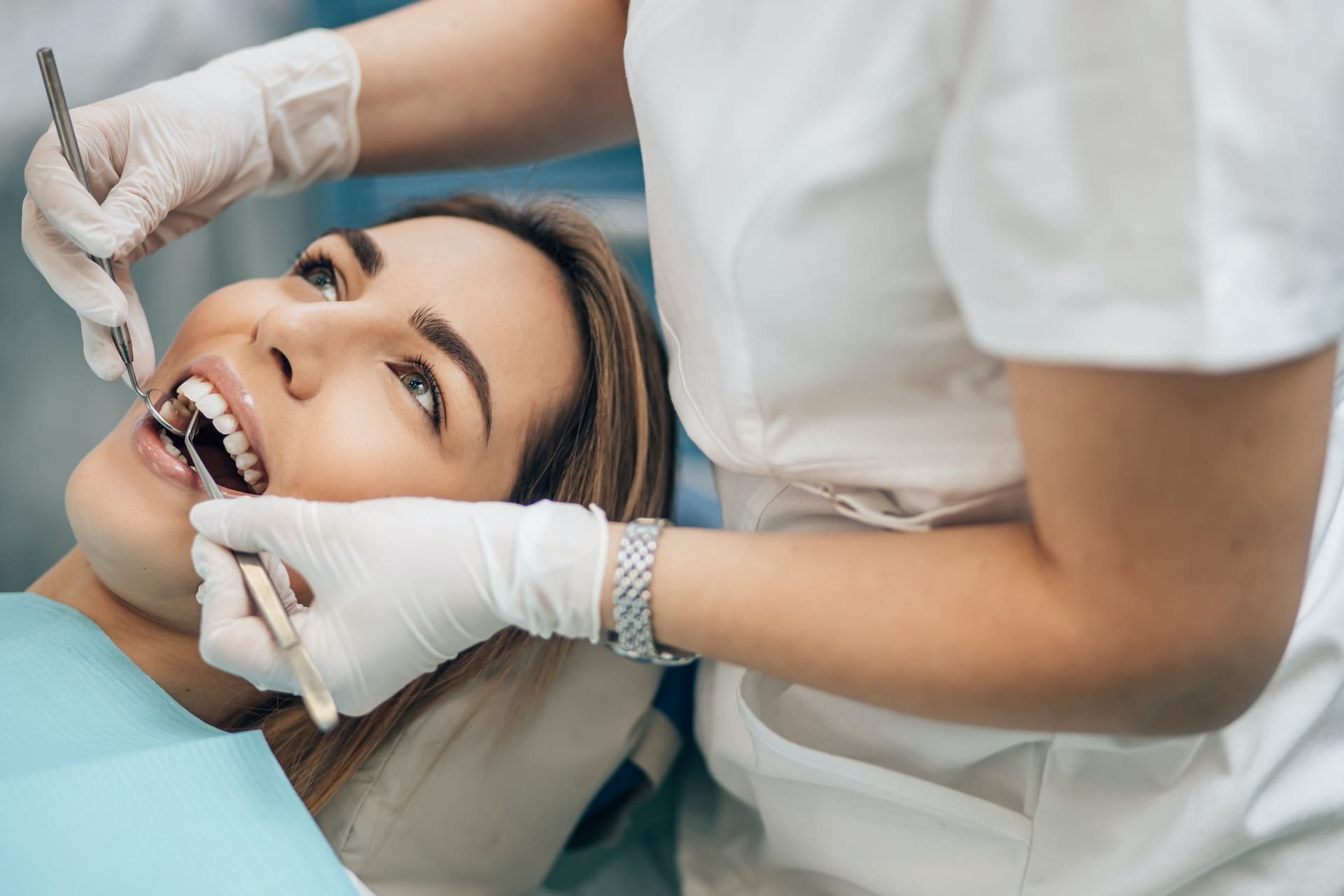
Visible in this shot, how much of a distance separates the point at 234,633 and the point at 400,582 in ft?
0.47

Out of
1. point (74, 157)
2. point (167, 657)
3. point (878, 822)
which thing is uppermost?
point (74, 157)

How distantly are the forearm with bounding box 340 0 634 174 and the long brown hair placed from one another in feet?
0.33

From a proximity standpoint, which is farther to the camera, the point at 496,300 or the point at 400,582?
the point at 496,300

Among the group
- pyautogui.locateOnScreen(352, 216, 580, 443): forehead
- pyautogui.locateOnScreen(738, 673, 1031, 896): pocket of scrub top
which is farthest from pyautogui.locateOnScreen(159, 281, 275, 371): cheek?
pyautogui.locateOnScreen(738, 673, 1031, 896): pocket of scrub top

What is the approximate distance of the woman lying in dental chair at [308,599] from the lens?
32.8 inches

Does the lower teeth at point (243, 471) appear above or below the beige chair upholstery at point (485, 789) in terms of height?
above

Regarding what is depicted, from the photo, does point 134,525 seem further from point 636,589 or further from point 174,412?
point 636,589

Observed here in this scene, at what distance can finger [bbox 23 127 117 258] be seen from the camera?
0.91 m

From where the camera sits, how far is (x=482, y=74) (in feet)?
4.22

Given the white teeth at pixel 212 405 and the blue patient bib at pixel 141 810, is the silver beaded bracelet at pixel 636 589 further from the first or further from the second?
the white teeth at pixel 212 405

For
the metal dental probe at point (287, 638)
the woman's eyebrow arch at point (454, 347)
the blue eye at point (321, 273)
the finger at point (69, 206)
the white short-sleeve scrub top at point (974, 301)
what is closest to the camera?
the white short-sleeve scrub top at point (974, 301)

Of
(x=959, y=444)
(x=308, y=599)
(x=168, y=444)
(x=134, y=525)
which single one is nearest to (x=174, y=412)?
(x=168, y=444)

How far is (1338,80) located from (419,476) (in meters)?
0.81

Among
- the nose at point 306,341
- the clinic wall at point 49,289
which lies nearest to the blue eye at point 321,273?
the nose at point 306,341
